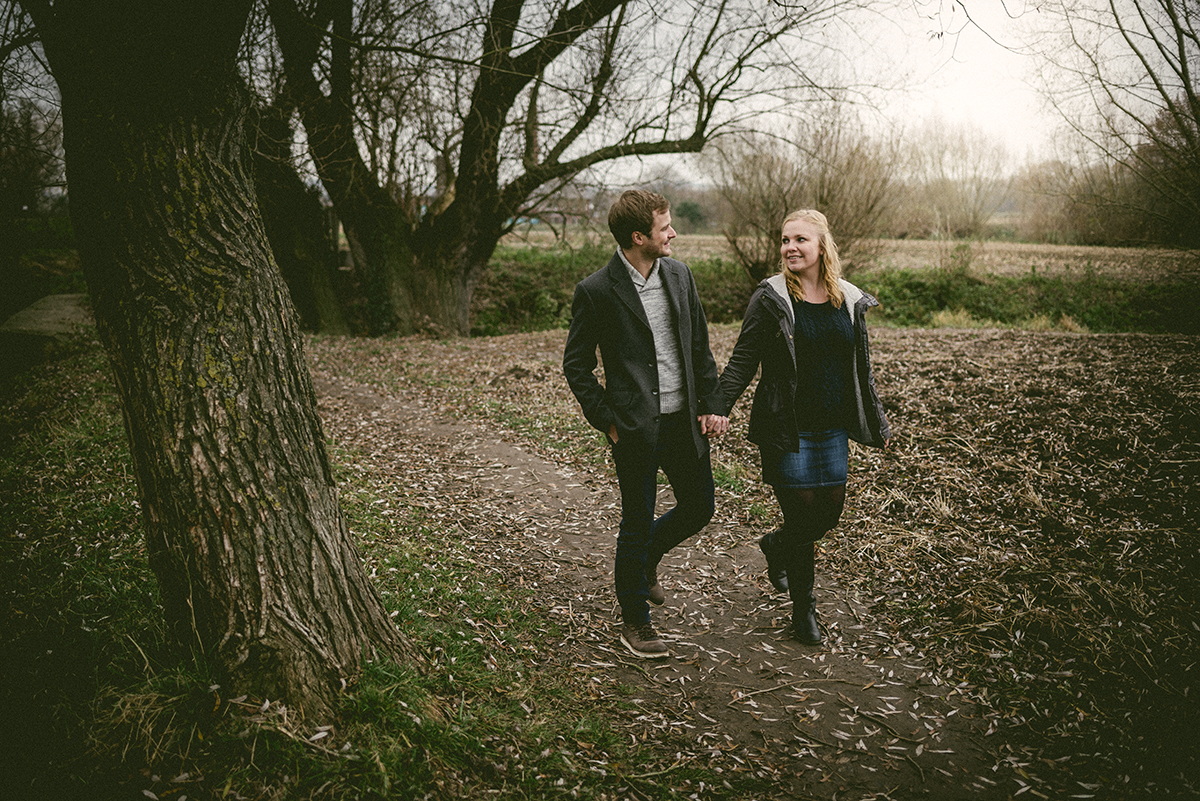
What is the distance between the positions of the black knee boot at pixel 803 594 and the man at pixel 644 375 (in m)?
0.52

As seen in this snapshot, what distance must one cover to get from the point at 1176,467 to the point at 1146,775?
2.80 metres

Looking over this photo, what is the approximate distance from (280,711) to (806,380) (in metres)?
2.72

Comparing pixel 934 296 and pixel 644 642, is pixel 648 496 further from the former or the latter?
pixel 934 296

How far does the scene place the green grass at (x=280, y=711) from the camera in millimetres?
2221

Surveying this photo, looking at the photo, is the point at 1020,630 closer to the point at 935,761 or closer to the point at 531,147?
the point at 935,761

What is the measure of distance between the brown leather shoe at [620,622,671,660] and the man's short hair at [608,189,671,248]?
1.99 m

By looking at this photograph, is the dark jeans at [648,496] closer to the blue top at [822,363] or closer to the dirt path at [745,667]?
the dirt path at [745,667]

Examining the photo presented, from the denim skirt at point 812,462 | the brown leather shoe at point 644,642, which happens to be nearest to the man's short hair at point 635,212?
the denim skirt at point 812,462

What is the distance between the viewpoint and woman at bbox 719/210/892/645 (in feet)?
10.6

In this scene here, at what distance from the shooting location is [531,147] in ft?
37.8

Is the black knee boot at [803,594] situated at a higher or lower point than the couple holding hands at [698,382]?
lower

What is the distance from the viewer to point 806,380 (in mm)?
3264

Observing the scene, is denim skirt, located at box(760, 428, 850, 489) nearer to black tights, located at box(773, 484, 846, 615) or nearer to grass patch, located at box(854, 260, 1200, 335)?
black tights, located at box(773, 484, 846, 615)

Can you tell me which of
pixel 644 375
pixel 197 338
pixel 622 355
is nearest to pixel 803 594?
pixel 644 375
